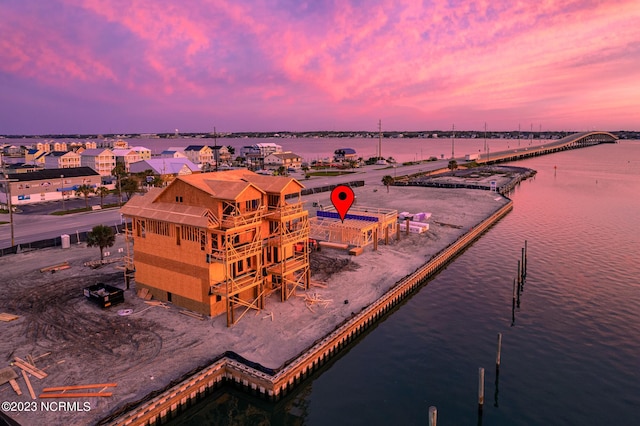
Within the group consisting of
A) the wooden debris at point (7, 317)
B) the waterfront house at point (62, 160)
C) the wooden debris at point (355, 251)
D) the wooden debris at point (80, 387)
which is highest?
the waterfront house at point (62, 160)

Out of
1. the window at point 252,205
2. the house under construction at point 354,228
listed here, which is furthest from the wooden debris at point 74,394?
the house under construction at point 354,228

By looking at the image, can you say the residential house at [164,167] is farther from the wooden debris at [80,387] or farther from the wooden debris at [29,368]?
the wooden debris at [80,387]

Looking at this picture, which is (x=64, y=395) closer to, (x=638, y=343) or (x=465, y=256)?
(x=638, y=343)

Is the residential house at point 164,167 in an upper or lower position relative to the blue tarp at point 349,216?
upper

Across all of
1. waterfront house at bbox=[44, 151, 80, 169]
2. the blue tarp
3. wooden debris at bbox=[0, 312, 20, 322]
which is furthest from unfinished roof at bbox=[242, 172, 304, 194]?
waterfront house at bbox=[44, 151, 80, 169]

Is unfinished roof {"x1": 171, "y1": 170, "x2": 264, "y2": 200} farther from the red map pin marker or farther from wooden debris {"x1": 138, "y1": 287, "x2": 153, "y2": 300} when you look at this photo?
the red map pin marker
